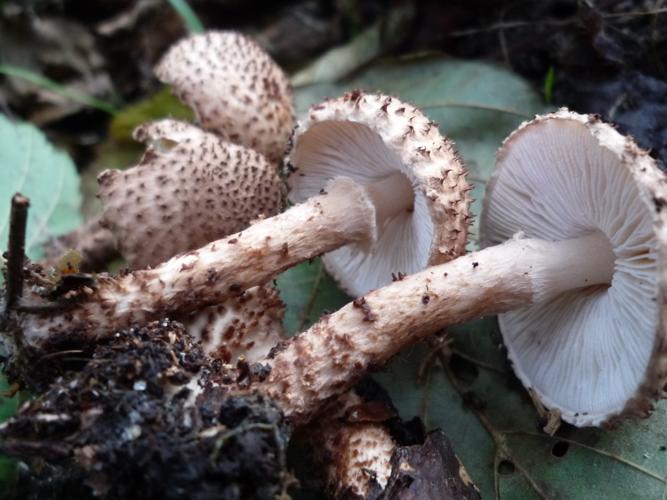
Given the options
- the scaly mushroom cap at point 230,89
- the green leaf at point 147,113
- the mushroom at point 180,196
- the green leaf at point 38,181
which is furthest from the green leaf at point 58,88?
the mushroom at point 180,196

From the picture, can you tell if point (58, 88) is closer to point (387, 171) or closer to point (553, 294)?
point (387, 171)

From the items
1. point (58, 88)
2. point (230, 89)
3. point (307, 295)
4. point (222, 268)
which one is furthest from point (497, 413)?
point (58, 88)

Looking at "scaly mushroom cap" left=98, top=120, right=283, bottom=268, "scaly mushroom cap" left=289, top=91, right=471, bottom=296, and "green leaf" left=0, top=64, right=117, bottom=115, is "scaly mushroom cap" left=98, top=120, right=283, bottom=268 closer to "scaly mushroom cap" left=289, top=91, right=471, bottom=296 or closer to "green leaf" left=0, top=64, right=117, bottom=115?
"scaly mushroom cap" left=289, top=91, right=471, bottom=296

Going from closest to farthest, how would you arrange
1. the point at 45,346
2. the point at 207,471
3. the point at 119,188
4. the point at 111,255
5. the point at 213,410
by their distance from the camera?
the point at 207,471, the point at 213,410, the point at 45,346, the point at 119,188, the point at 111,255

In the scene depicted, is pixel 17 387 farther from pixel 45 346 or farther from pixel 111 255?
pixel 111 255

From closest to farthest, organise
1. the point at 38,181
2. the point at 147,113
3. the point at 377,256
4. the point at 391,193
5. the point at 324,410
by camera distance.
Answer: the point at 324,410 → the point at 391,193 → the point at 377,256 → the point at 38,181 → the point at 147,113

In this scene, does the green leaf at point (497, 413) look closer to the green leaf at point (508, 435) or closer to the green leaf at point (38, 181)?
the green leaf at point (508, 435)

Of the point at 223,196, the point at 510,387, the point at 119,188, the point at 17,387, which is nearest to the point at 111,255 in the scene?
the point at 119,188
